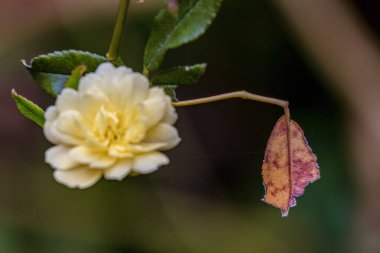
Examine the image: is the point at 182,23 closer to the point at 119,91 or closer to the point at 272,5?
the point at 119,91

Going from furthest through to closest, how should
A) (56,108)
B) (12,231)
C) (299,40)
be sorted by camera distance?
(299,40), (12,231), (56,108)

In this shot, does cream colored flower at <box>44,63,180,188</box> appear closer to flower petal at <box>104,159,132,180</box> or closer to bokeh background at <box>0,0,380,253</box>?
flower petal at <box>104,159,132,180</box>

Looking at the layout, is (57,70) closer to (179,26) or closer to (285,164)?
(179,26)

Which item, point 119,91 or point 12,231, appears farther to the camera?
point 12,231

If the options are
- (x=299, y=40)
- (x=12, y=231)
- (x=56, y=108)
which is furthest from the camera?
(x=299, y=40)

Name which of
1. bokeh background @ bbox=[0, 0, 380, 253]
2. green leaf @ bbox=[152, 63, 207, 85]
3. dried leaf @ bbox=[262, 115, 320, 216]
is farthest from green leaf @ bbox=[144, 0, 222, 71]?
bokeh background @ bbox=[0, 0, 380, 253]

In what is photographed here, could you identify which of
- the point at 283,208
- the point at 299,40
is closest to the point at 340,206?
the point at 299,40

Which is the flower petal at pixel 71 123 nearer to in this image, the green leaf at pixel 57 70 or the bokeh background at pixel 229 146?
the green leaf at pixel 57 70
